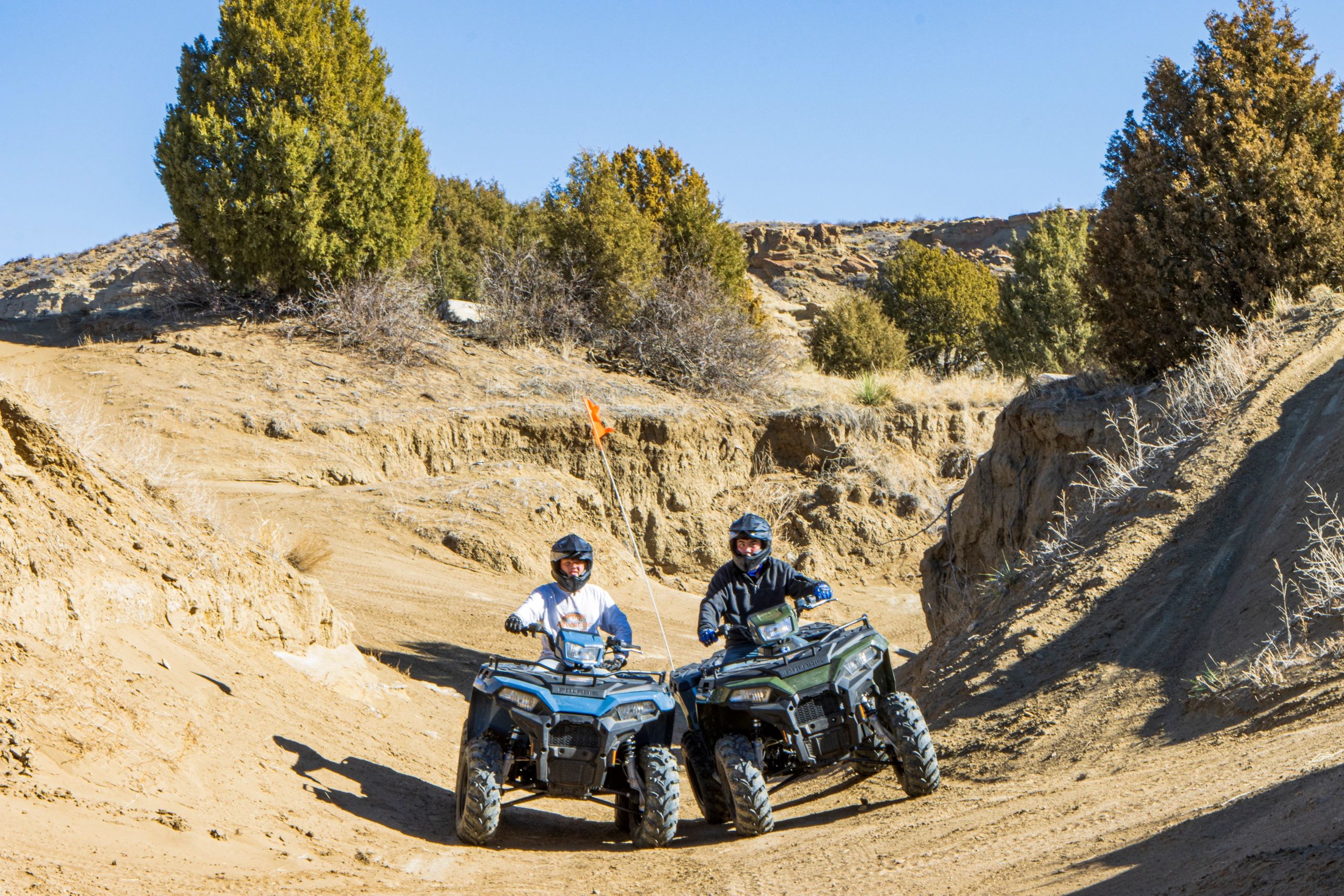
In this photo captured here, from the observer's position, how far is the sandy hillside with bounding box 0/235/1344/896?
538cm

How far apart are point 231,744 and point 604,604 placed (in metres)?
2.67

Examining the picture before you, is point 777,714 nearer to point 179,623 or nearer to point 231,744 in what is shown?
point 231,744

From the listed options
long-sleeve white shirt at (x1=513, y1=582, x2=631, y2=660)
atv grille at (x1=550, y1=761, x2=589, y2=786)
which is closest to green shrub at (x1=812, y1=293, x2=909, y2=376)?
long-sleeve white shirt at (x1=513, y1=582, x2=631, y2=660)

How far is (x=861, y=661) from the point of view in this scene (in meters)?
A: 7.37

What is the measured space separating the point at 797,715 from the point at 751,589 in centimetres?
136

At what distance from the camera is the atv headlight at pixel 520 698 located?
7.23m

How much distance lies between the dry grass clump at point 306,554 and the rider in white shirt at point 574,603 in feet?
22.1

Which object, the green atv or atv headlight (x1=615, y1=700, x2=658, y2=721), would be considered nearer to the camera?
the green atv

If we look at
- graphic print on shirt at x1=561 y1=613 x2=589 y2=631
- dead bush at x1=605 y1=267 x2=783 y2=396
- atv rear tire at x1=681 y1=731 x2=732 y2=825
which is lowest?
atv rear tire at x1=681 y1=731 x2=732 y2=825

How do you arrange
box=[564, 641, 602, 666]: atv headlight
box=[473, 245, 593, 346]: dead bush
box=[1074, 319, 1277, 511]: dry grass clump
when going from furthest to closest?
box=[473, 245, 593, 346]: dead bush
box=[1074, 319, 1277, 511]: dry grass clump
box=[564, 641, 602, 666]: atv headlight

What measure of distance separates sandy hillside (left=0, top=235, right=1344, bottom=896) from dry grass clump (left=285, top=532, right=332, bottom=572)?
1063 millimetres

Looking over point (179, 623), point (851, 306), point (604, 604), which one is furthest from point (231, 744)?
point (851, 306)

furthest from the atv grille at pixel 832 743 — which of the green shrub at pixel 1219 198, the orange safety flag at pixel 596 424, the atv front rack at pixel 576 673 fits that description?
the green shrub at pixel 1219 198

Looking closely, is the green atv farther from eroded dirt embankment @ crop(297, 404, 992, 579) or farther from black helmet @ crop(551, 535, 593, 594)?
eroded dirt embankment @ crop(297, 404, 992, 579)
